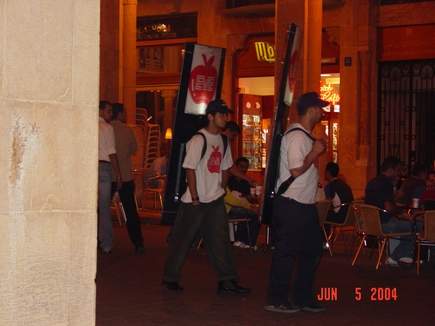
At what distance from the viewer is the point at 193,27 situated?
75.2ft

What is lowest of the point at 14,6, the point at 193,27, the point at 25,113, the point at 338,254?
the point at 338,254

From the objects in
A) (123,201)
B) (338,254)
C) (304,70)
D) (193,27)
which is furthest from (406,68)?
(123,201)

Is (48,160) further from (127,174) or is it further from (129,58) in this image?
(129,58)

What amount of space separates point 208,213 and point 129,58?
37.7ft

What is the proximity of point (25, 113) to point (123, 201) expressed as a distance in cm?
816

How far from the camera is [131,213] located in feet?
43.4

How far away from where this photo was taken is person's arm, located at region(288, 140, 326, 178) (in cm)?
878

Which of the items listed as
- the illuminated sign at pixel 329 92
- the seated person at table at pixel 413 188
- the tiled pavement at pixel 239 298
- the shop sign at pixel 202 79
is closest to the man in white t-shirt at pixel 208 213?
the tiled pavement at pixel 239 298

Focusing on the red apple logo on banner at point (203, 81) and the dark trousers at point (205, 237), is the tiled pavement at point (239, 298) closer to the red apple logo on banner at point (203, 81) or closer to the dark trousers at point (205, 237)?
the dark trousers at point (205, 237)

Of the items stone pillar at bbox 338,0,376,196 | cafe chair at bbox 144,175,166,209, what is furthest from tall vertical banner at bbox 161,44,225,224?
stone pillar at bbox 338,0,376,196

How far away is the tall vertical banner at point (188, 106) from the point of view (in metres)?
13.5

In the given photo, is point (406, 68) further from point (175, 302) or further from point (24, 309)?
point (24, 309)

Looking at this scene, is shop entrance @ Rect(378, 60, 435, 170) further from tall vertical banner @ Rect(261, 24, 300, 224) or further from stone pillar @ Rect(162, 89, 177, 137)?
tall vertical banner @ Rect(261, 24, 300, 224)

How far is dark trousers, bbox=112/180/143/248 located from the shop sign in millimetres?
1312
